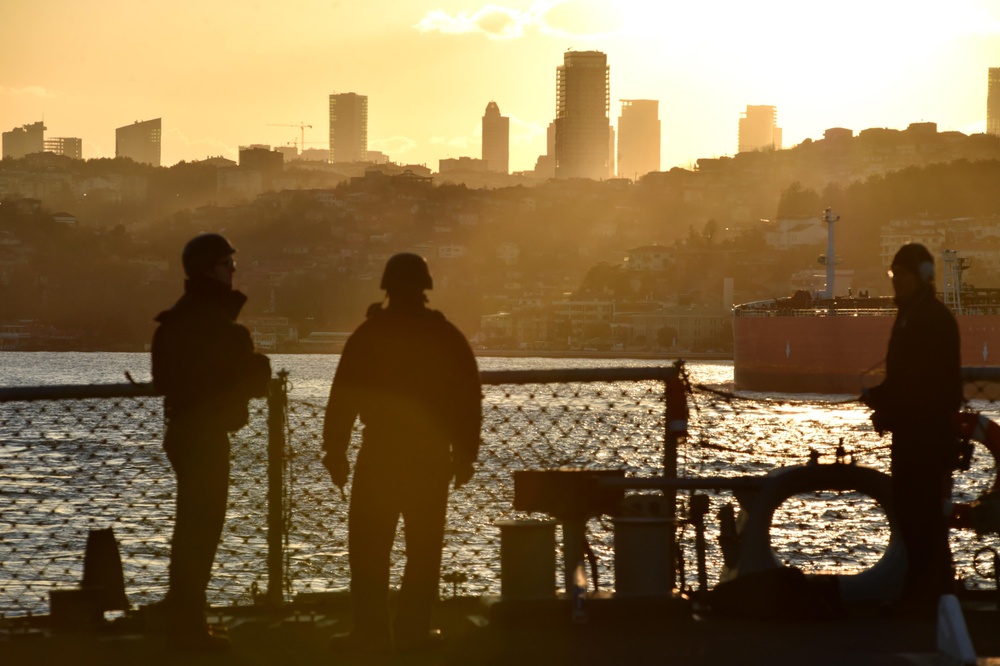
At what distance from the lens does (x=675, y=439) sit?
20.1ft

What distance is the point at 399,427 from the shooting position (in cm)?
495

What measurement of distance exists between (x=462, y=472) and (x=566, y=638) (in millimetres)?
814

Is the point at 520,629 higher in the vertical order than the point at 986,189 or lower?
lower

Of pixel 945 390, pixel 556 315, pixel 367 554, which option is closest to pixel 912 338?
pixel 945 390

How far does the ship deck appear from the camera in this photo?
496 centimetres

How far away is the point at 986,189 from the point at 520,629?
160 metres

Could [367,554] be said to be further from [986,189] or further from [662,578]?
[986,189]

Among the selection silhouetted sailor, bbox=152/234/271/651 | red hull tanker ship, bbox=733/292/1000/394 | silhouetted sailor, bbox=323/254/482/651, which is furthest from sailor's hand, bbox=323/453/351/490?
red hull tanker ship, bbox=733/292/1000/394

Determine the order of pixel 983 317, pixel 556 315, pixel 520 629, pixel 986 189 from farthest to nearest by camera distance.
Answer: pixel 986 189 < pixel 556 315 < pixel 983 317 < pixel 520 629

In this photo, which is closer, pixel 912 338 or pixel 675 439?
pixel 912 338

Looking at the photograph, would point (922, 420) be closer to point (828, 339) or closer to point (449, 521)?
point (449, 521)

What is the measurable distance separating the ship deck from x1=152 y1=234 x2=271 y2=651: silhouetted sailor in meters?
0.26

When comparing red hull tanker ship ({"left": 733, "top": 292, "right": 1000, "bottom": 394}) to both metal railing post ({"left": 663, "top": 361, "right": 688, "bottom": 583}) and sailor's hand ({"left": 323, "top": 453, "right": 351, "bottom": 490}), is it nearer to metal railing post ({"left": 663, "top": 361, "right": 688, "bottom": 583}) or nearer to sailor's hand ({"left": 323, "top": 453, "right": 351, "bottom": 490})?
metal railing post ({"left": 663, "top": 361, "right": 688, "bottom": 583})

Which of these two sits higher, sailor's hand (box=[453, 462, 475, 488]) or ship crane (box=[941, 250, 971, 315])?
ship crane (box=[941, 250, 971, 315])
